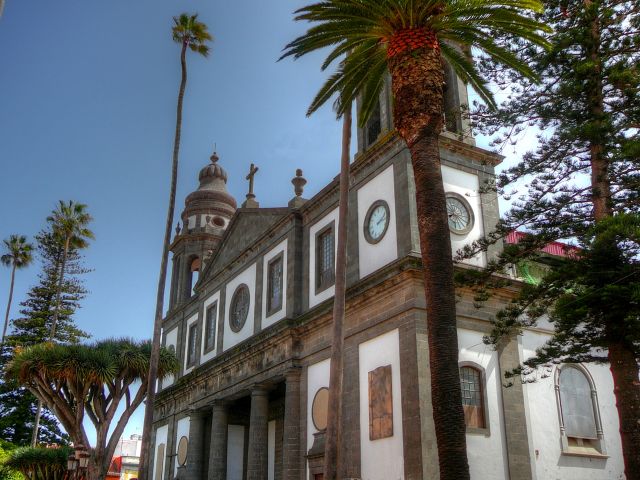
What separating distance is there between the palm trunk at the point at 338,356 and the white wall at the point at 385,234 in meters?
3.04

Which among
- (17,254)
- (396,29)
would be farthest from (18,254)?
(396,29)

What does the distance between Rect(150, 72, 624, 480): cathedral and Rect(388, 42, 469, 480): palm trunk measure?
5064 millimetres

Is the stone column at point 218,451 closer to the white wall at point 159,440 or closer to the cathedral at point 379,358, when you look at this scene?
the cathedral at point 379,358

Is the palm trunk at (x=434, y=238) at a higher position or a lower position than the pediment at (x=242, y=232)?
lower

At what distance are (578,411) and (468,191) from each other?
702 centimetres

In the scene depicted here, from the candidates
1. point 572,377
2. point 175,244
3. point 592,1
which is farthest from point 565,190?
point 175,244

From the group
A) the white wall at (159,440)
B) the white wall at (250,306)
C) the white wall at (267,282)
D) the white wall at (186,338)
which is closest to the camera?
the white wall at (267,282)

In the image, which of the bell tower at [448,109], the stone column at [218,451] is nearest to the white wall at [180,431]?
the stone column at [218,451]

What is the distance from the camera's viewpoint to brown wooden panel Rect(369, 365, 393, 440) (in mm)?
17484

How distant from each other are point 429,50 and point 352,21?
183 centimetres

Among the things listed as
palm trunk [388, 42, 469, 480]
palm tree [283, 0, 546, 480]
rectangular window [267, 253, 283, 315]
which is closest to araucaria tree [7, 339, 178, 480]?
rectangular window [267, 253, 283, 315]

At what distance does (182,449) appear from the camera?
30.9 m

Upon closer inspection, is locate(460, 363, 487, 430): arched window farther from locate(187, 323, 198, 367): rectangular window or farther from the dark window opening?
locate(187, 323, 198, 367): rectangular window

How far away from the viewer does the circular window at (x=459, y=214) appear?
1941cm
